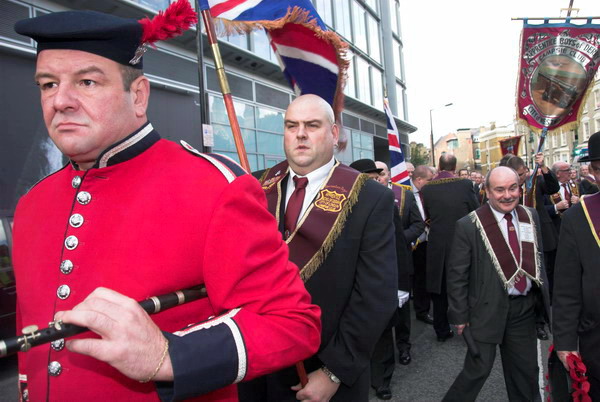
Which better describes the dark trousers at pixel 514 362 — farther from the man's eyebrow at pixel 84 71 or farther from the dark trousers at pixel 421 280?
the man's eyebrow at pixel 84 71

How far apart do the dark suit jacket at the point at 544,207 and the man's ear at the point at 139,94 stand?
6544 millimetres

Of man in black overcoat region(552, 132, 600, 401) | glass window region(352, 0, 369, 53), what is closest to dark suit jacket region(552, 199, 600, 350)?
man in black overcoat region(552, 132, 600, 401)

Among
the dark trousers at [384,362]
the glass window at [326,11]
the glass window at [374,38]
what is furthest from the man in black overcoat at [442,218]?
the glass window at [374,38]

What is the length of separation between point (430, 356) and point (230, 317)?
4644 mm

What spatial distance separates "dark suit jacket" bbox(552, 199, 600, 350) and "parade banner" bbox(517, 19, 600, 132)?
3.26 meters

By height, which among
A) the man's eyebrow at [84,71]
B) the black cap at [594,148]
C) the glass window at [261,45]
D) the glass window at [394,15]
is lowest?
the black cap at [594,148]

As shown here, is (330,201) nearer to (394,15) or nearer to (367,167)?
(367,167)

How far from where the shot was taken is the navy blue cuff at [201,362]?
3.33 feet

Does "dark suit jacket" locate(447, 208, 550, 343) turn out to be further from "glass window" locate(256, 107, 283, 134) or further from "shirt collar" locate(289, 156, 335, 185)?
"glass window" locate(256, 107, 283, 134)

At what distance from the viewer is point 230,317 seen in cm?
112

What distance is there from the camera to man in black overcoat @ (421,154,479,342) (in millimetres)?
5856

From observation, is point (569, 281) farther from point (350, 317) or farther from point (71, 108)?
point (71, 108)

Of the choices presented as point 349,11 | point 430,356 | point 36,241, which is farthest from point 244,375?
point 349,11

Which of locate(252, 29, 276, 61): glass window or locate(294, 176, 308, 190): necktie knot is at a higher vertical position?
locate(252, 29, 276, 61): glass window
